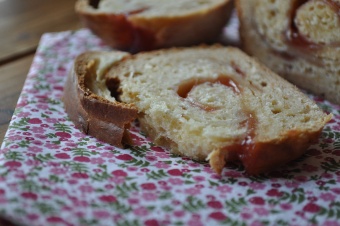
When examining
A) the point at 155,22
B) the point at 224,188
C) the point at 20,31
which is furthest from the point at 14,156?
the point at 20,31

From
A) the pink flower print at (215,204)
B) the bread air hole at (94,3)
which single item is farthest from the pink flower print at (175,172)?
the bread air hole at (94,3)

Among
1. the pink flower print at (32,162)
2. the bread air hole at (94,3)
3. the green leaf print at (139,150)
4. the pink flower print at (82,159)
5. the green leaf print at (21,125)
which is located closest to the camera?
the pink flower print at (32,162)

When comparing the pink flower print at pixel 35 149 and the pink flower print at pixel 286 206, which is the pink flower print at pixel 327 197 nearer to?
the pink flower print at pixel 286 206

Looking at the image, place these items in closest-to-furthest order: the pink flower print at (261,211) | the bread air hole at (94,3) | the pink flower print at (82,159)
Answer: the pink flower print at (261,211)
the pink flower print at (82,159)
the bread air hole at (94,3)

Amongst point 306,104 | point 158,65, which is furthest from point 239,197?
point 158,65

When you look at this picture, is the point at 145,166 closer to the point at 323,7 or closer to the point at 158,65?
the point at 158,65

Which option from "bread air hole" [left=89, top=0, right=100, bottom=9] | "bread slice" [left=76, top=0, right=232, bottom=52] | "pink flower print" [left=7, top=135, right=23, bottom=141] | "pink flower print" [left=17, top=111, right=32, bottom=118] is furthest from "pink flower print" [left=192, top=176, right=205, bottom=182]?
"bread air hole" [left=89, top=0, right=100, bottom=9]

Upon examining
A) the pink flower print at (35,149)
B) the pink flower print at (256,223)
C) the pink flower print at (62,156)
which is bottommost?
the pink flower print at (256,223)
